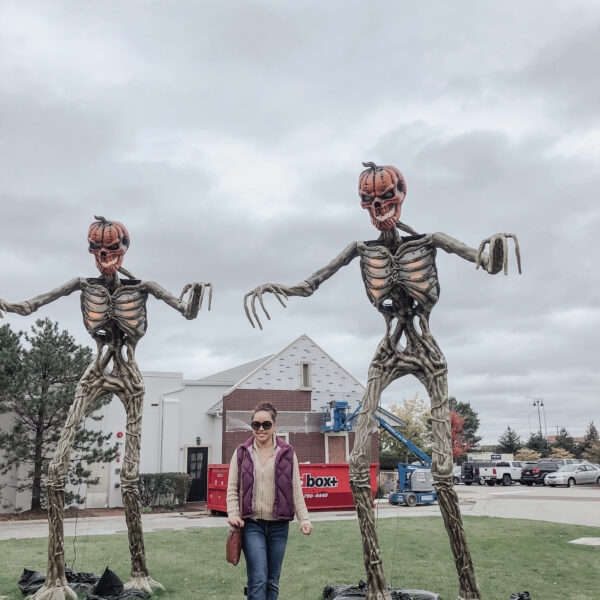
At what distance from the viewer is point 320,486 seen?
16.4m

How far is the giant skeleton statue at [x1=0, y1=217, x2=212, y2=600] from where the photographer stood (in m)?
5.75

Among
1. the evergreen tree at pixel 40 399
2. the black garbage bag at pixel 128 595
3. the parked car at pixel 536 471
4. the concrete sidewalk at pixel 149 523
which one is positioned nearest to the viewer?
the black garbage bag at pixel 128 595

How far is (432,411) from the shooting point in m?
5.01

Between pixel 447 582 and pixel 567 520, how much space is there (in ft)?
27.8

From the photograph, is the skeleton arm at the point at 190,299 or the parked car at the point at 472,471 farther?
the parked car at the point at 472,471

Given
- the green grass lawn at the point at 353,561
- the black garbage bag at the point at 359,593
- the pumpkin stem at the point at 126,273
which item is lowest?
the green grass lawn at the point at 353,561

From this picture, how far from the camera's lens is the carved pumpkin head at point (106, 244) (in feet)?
19.8

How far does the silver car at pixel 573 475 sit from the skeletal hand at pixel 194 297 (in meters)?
26.8

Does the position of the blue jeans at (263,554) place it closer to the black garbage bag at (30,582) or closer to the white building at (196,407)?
the black garbage bag at (30,582)

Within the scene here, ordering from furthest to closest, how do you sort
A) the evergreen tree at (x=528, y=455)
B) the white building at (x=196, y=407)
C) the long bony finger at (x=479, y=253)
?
the evergreen tree at (x=528, y=455) < the white building at (x=196, y=407) < the long bony finger at (x=479, y=253)

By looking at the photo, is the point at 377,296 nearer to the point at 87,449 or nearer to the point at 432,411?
the point at 432,411

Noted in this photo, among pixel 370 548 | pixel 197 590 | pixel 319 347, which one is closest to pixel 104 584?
pixel 197 590

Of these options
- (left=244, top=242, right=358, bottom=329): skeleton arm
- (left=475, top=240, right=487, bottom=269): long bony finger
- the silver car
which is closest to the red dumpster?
(left=244, top=242, right=358, bottom=329): skeleton arm

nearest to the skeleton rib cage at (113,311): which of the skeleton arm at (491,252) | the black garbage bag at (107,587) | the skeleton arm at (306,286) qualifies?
the skeleton arm at (306,286)
